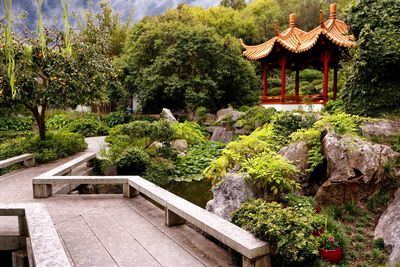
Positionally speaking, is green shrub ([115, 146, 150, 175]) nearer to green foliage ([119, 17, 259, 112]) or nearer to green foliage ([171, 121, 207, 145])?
green foliage ([171, 121, 207, 145])

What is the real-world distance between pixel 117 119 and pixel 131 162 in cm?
1069

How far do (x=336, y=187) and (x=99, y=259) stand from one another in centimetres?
338

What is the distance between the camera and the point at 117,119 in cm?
1859

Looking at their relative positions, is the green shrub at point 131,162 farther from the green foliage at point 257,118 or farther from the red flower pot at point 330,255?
the green foliage at point 257,118

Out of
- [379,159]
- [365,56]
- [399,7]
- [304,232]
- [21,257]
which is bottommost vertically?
[21,257]

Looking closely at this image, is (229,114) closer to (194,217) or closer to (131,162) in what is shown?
(131,162)

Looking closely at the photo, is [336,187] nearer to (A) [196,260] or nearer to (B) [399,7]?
(A) [196,260]

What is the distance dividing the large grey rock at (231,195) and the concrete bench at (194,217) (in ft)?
1.64

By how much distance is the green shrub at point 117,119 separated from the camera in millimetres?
18516

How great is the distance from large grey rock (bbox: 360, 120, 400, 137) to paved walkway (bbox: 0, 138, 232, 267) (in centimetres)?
384

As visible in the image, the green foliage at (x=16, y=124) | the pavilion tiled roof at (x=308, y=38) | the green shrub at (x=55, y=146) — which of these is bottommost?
the green shrub at (x=55, y=146)

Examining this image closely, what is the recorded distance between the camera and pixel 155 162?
920 cm

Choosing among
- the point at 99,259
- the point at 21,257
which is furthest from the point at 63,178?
the point at 99,259

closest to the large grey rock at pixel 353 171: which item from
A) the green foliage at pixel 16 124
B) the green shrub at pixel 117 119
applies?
the green shrub at pixel 117 119
